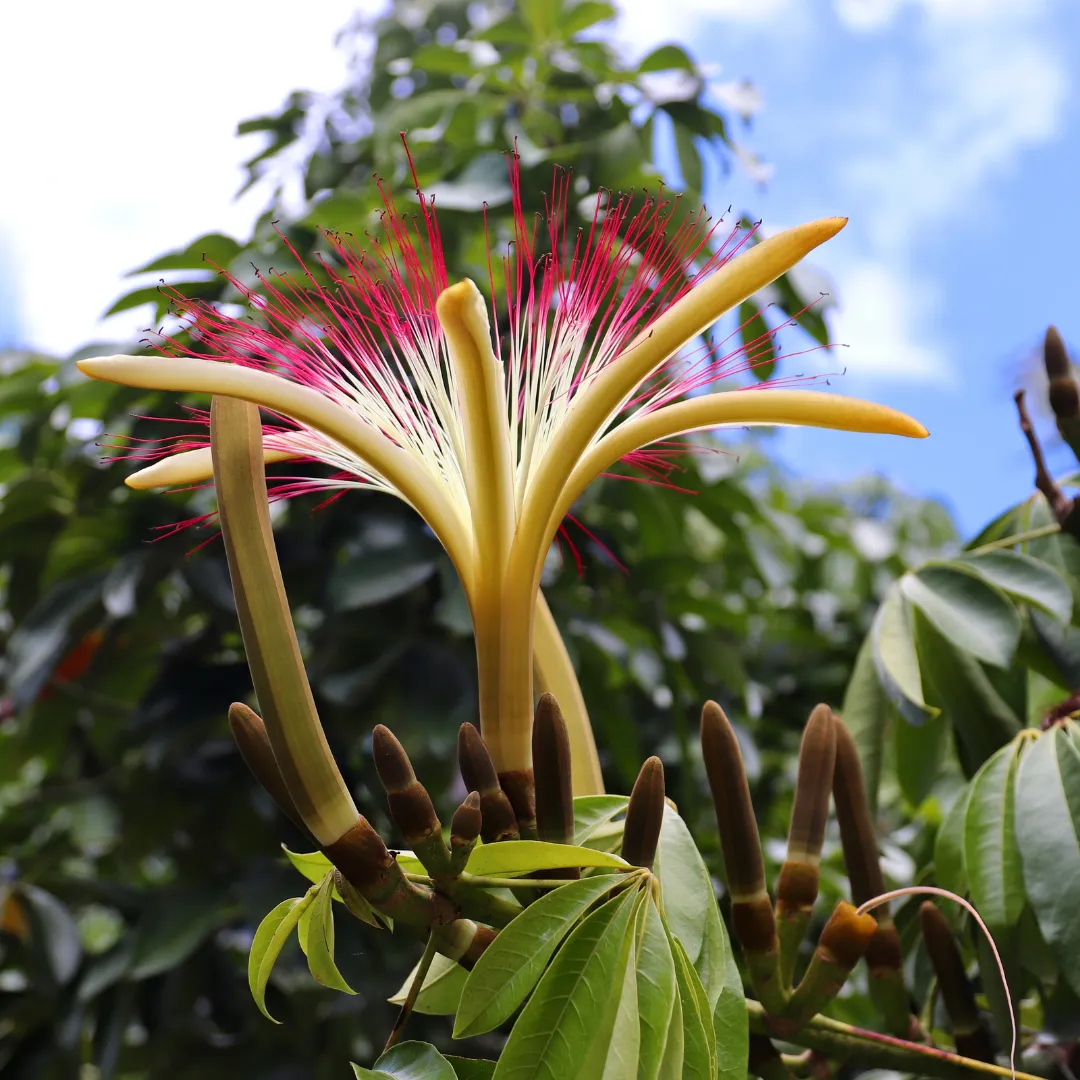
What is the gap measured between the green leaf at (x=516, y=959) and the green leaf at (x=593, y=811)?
0.10 metres

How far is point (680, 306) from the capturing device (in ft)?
1.90

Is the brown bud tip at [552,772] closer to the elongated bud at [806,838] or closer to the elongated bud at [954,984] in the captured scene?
the elongated bud at [806,838]

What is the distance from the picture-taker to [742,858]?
2.04 ft

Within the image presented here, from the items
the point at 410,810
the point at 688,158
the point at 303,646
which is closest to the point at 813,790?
the point at 410,810

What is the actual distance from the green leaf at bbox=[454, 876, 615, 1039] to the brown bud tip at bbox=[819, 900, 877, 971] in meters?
0.16

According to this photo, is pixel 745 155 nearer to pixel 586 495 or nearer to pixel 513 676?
pixel 586 495

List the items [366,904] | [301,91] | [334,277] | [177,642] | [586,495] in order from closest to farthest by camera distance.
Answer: [366,904]
[334,277]
[177,642]
[586,495]
[301,91]

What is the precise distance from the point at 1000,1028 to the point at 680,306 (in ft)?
1.81

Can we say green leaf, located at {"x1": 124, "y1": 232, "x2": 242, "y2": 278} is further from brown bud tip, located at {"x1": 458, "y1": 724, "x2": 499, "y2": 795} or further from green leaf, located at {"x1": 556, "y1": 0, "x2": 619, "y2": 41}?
brown bud tip, located at {"x1": 458, "y1": 724, "x2": 499, "y2": 795}

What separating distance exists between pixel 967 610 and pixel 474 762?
0.50 metres

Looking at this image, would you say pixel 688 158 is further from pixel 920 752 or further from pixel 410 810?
pixel 410 810

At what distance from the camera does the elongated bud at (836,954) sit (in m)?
0.62

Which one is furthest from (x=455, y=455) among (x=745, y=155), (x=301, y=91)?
(x=301, y=91)

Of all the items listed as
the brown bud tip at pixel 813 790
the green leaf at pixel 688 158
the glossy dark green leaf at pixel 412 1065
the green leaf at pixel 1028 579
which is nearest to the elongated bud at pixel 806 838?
the brown bud tip at pixel 813 790
